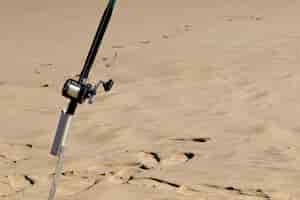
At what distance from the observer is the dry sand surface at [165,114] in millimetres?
3281

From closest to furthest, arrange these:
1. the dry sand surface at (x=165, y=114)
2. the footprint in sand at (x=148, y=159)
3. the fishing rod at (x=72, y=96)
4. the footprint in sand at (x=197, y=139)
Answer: the fishing rod at (x=72, y=96) → the dry sand surface at (x=165, y=114) → the footprint in sand at (x=148, y=159) → the footprint in sand at (x=197, y=139)

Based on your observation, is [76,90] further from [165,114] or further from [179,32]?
[179,32]

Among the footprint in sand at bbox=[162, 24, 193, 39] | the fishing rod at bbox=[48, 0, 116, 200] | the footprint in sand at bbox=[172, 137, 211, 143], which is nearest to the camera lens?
the fishing rod at bbox=[48, 0, 116, 200]

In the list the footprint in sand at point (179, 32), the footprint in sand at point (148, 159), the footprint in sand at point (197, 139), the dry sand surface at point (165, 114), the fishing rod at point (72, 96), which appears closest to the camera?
the fishing rod at point (72, 96)

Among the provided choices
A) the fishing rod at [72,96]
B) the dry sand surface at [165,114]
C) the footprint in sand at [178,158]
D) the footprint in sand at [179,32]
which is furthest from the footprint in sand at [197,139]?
the footprint in sand at [179,32]

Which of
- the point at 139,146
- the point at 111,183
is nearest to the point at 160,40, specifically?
the point at 139,146

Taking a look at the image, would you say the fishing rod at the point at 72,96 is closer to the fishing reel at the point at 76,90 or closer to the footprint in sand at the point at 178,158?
the fishing reel at the point at 76,90

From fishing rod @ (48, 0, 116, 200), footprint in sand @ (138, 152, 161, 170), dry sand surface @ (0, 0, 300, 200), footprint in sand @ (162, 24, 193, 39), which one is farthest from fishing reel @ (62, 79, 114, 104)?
footprint in sand @ (162, 24, 193, 39)

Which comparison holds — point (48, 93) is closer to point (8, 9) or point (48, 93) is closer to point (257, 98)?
point (257, 98)

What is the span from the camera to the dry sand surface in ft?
10.8

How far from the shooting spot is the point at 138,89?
541 centimetres

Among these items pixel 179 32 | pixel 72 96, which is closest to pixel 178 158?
pixel 72 96

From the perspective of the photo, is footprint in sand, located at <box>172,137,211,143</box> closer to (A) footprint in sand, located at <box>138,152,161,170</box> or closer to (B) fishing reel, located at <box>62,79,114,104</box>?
(A) footprint in sand, located at <box>138,152,161,170</box>

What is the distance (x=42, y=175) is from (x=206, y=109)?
56.3 inches
